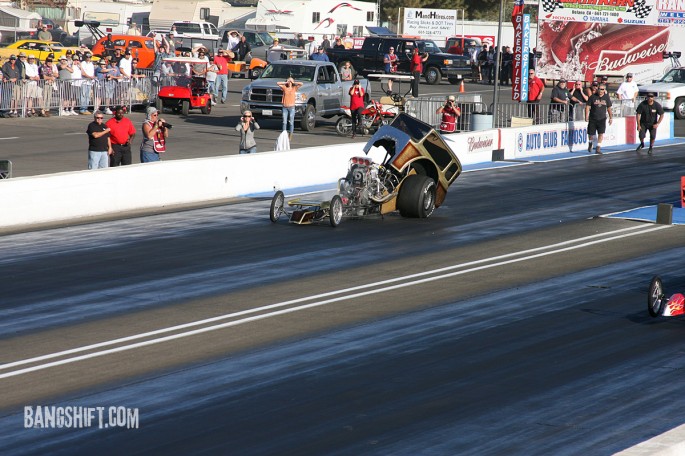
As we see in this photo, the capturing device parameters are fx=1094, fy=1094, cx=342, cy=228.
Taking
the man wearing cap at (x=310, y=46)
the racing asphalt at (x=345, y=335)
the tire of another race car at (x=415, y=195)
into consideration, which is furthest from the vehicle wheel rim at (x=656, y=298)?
the man wearing cap at (x=310, y=46)

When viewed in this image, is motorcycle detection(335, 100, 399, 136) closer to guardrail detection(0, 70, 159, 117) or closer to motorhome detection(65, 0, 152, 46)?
guardrail detection(0, 70, 159, 117)

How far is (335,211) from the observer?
1753 cm

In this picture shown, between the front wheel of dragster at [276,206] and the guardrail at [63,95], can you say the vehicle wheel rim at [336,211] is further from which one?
the guardrail at [63,95]

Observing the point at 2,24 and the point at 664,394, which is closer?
the point at 664,394

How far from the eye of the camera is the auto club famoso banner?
4612 cm

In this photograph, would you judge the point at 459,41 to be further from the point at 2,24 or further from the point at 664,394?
the point at 664,394

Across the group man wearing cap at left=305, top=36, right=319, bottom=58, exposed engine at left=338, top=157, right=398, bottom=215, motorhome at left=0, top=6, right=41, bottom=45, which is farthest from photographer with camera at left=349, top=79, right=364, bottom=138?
motorhome at left=0, top=6, right=41, bottom=45

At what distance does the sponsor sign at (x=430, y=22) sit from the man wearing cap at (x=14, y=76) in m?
33.4

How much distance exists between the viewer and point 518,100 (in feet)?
124

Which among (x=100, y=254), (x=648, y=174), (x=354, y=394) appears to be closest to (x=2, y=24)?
(x=648, y=174)

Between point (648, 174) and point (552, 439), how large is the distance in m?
19.2

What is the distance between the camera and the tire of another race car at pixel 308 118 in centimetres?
3288

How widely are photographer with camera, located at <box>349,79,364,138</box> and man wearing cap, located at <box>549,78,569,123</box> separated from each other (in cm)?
570

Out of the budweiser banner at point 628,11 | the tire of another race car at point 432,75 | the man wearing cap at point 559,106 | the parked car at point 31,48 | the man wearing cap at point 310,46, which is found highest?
the budweiser banner at point 628,11
